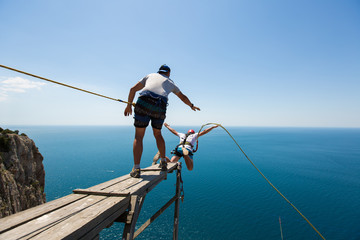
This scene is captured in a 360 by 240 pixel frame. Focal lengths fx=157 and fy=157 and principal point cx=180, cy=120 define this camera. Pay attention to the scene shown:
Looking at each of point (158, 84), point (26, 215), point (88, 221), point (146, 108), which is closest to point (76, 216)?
point (88, 221)

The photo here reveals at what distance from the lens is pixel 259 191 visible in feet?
148

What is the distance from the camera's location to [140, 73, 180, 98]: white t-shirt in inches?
166

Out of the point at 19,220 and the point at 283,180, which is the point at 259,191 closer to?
the point at 283,180

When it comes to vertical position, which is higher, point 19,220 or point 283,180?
point 19,220

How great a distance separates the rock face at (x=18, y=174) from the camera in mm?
25203

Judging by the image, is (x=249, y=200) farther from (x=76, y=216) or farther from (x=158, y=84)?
(x=76, y=216)

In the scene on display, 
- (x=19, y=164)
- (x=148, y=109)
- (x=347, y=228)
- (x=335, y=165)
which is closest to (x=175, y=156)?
(x=148, y=109)

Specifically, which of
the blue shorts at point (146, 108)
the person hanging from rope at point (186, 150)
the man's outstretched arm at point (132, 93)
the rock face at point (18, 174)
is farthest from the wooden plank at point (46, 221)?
the rock face at point (18, 174)

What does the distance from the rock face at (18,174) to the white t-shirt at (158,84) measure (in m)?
32.7

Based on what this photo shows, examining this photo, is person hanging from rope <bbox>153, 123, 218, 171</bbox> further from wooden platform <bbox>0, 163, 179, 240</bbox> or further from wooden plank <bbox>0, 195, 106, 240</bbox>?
wooden plank <bbox>0, 195, 106, 240</bbox>

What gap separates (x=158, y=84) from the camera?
429 centimetres

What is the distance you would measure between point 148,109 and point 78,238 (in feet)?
9.42

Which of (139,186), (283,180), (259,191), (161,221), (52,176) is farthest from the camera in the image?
(52,176)

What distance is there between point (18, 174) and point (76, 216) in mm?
40580
